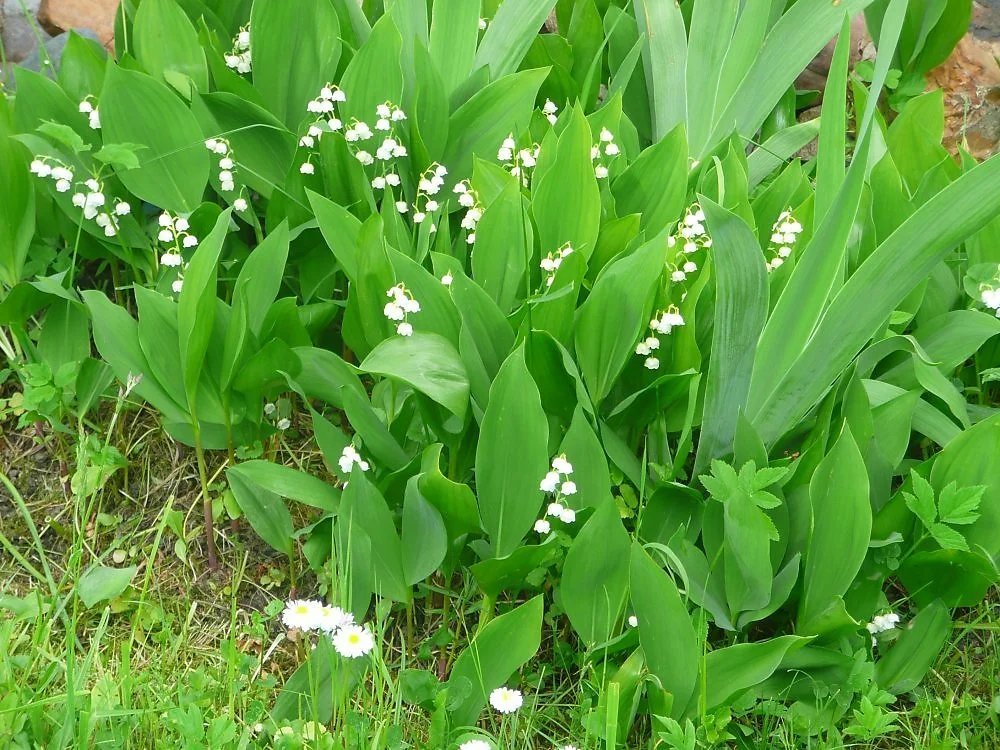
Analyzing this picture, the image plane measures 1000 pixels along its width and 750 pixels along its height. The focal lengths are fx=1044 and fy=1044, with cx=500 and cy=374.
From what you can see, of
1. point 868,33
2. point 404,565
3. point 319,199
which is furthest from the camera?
point 868,33

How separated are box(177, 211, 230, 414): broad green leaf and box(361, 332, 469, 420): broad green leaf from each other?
0.30 metres

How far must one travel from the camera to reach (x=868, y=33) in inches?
105

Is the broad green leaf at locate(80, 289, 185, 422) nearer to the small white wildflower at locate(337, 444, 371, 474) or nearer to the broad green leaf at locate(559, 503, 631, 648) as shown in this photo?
the small white wildflower at locate(337, 444, 371, 474)

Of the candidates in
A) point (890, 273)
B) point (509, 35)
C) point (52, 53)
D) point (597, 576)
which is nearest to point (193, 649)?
point (597, 576)

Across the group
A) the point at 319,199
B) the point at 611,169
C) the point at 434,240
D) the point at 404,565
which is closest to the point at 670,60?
the point at 611,169

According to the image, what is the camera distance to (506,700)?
4.87 feet

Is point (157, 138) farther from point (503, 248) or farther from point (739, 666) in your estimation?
point (739, 666)

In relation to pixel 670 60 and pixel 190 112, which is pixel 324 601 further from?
pixel 670 60

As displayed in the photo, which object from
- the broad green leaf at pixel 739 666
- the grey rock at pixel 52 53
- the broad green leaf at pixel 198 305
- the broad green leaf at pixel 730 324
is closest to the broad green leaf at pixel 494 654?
the broad green leaf at pixel 739 666

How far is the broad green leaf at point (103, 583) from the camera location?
5.61ft

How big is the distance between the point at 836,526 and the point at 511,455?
1.63 feet

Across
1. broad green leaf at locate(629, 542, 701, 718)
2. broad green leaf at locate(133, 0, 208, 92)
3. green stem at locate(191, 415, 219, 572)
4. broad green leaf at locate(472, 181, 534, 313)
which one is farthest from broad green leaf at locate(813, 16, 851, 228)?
broad green leaf at locate(133, 0, 208, 92)

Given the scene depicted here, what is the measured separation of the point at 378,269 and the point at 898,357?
990 millimetres

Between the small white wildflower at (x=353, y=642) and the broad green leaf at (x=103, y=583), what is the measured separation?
0.51 metres
